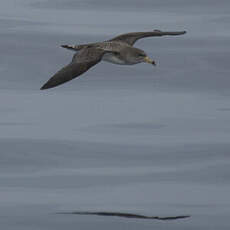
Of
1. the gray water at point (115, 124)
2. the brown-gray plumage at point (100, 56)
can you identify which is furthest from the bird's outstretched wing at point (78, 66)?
the gray water at point (115, 124)

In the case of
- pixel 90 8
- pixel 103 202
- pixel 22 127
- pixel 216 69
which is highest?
pixel 90 8

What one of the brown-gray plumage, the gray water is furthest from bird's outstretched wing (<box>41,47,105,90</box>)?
the gray water

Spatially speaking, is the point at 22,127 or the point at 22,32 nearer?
the point at 22,127

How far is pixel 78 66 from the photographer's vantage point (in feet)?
39.1

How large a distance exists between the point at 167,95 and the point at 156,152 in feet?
8.35

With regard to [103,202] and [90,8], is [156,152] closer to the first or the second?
[103,202]

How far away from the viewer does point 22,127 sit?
545 inches

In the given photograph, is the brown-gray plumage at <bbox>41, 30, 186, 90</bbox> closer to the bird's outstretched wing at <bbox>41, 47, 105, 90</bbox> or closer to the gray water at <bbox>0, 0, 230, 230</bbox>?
the bird's outstretched wing at <bbox>41, 47, 105, 90</bbox>

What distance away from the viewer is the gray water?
11055 mm

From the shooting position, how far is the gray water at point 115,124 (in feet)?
36.3

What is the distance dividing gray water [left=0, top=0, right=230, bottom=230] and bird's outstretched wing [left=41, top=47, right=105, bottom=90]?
864 mm

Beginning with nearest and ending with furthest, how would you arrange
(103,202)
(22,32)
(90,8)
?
(103,202) < (22,32) < (90,8)

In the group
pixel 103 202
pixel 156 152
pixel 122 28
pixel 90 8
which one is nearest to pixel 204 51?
pixel 122 28

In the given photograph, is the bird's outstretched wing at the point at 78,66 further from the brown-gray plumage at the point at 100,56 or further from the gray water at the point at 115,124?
the gray water at the point at 115,124
